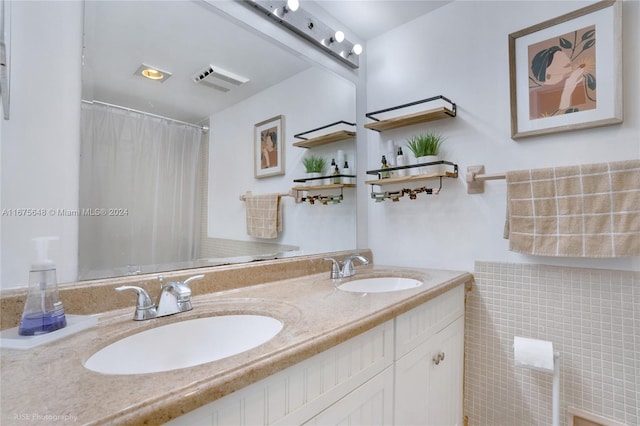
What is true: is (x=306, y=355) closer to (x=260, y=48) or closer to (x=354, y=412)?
(x=354, y=412)

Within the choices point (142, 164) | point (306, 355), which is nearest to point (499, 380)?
point (306, 355)

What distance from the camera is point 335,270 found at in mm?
1500

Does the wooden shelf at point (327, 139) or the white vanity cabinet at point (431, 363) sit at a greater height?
the wooden shelf at point (327, 139)

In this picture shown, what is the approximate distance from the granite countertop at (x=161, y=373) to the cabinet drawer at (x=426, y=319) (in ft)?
0.25

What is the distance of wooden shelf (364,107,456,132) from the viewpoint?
155 cm

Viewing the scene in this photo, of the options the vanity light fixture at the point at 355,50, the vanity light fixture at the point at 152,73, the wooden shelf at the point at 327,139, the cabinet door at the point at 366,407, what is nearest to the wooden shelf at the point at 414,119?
the wooden shelf at the point at 327,139

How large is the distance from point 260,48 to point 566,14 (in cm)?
133

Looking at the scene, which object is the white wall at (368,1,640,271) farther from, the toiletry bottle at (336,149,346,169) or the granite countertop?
the granite countertop

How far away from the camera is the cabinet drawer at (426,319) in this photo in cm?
106

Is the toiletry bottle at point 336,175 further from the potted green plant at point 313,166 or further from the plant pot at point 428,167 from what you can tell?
the plant pot at point 428,167

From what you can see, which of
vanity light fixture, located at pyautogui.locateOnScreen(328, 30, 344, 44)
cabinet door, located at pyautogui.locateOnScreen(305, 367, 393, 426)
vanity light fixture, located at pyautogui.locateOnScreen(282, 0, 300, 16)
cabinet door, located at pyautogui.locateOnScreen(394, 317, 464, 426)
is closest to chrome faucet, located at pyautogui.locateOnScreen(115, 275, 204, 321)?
cabinet door, located at pyautogui.locateOnScreen(305, 367, 393, 426)

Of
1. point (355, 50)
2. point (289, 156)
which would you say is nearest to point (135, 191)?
point (289, 156)

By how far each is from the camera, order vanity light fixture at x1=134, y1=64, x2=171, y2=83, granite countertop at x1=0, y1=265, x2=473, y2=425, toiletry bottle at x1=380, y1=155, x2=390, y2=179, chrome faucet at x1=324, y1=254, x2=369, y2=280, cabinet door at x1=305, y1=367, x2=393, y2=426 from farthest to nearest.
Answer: toiletry bottle at x1=380, y1=155, x2=390, y2=179 → chrome faucet at x1=324, y1=254, x2=369, y2=280 → vanity light fixture at x1=134, y1=64, x2=171, y2=83 → cabinet door at x1=305, y1=367, x2=393, y2=426 → granite countertop at x1=0, y1=265, x2=473, y2=425

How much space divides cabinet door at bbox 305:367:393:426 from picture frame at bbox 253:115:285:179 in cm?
95
